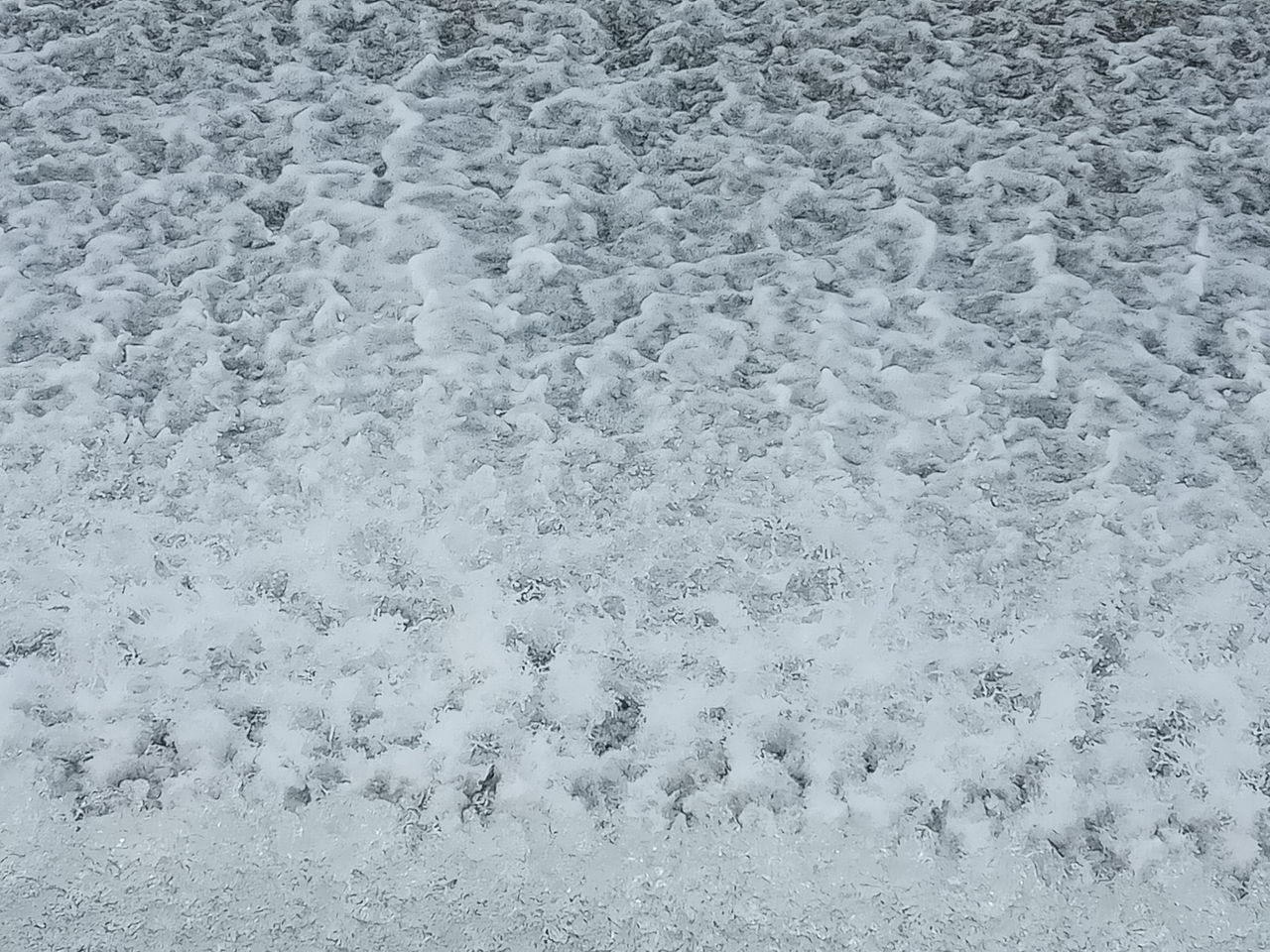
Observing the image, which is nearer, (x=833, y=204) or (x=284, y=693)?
(x=284, y=693)

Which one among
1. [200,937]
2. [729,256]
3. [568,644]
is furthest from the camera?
[729,256]

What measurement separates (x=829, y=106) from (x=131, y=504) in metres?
0.72

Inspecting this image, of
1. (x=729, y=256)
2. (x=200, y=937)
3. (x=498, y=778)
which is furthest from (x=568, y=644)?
(x=729, y=256)

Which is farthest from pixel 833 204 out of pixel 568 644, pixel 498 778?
pixel 498 778

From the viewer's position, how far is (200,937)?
75 cm

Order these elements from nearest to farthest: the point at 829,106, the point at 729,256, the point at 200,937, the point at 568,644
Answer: the point at 200,937 → the point at 568,644 → the point at 729,256 → the point at 829,106

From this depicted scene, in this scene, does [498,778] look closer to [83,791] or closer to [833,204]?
[83,791]

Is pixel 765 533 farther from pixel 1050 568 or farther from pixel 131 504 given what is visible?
pixel 131 504

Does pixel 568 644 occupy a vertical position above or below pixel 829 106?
below

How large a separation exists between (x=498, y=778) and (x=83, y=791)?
0.25 m

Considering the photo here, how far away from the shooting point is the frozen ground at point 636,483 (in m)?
0.78

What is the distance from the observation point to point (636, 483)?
3.07 feet

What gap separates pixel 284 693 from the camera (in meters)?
0.84

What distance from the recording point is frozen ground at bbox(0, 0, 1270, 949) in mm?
777
